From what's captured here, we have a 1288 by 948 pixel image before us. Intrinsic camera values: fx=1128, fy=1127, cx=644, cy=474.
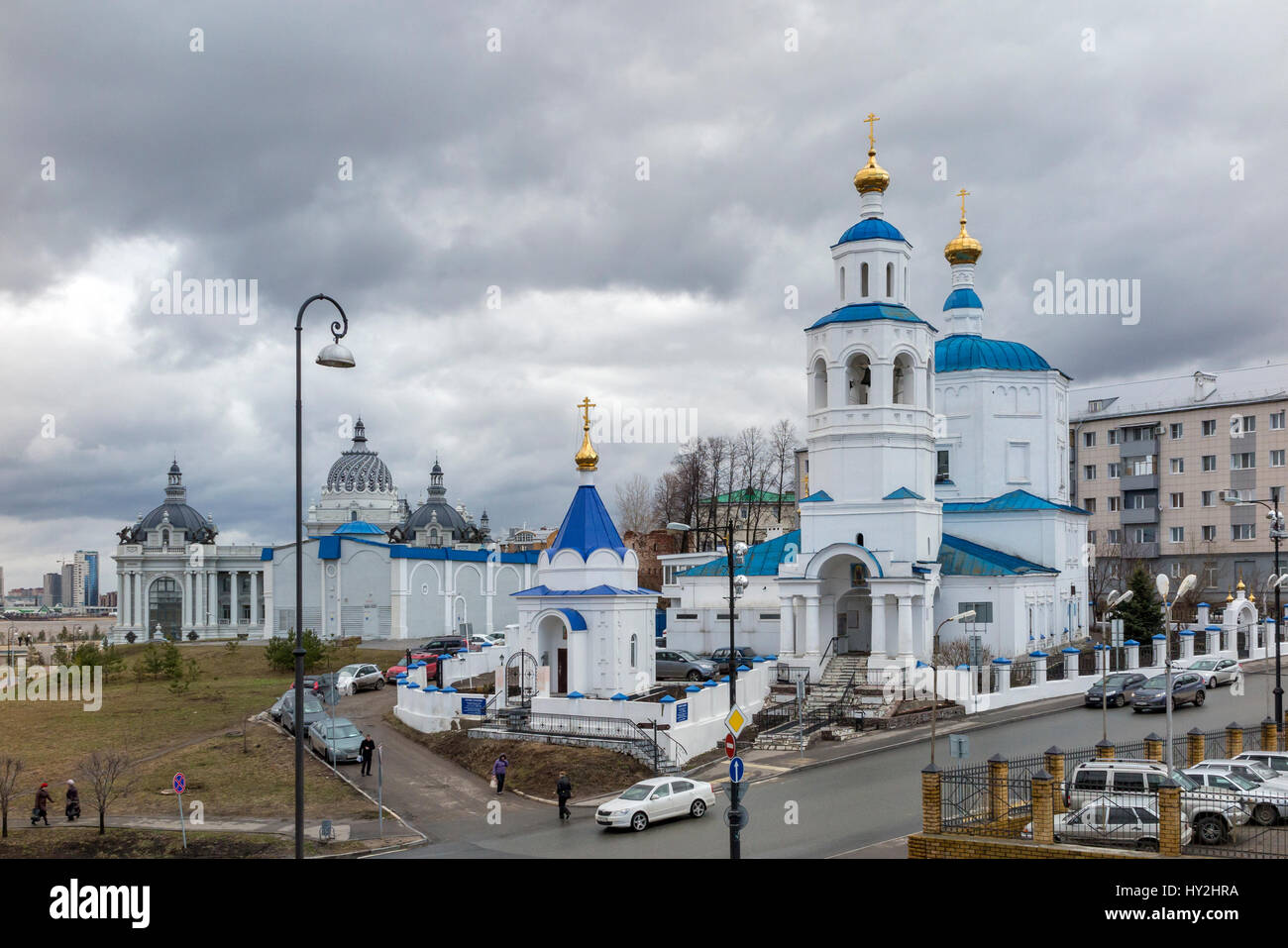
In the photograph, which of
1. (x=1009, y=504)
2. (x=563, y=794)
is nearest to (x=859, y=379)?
(x=1009, y=504)

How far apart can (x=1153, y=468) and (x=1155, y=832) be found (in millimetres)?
60898

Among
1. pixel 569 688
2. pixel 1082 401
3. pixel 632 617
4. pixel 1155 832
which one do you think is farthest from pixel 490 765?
pixel 1082 401

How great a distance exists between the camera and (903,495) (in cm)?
3878

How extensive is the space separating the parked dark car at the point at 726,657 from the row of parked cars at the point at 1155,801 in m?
21.8

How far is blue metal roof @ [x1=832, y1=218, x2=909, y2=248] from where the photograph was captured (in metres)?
40.5

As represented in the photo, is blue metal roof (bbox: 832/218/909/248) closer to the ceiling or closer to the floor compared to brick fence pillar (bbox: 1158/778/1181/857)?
closer to the ceiling

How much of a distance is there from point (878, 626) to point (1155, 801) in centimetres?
2151

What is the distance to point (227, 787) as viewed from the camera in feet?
88.7

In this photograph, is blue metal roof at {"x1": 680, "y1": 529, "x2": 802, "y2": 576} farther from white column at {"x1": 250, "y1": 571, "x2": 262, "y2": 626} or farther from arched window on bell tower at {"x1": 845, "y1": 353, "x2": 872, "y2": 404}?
white column at {"x1": 250, "y1": 571, "x2": 262, "y2": 626}

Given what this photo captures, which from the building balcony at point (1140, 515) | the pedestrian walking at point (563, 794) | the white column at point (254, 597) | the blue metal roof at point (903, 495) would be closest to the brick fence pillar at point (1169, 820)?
the pedestrian walking at point (563, 794)

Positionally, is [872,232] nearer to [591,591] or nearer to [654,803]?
[591,591]

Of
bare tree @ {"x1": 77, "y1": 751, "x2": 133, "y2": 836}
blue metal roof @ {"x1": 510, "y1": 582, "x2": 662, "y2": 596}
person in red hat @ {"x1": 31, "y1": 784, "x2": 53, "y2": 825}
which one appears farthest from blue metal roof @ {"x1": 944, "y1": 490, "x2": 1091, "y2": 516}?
person in red hat @ {"x1": 31, "y1": 784, "x2": 53, "y2": 825}

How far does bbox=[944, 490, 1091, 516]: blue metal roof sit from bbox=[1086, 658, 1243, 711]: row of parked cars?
10.1m
